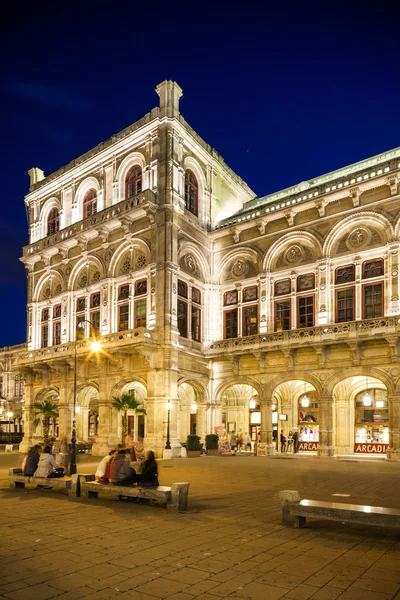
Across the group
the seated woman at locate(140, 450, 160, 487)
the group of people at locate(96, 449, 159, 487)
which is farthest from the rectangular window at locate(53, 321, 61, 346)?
the seated woman at locate(140, 450, 160, 487)

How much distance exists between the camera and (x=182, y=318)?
107 feet

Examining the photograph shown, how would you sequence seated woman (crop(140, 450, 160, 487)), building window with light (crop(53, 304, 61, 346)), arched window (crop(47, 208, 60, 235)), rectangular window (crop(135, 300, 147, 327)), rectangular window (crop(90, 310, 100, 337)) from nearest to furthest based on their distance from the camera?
seated woman (crop(140, 450, 160, 487))
rectangular window (crop(135, 300, 147, 327))
rectangular window (crop(90, 310, 100, 337))
building window with light (crop(53, 304, 61, 346))
arched window (crop(47, 208, 60, 235))

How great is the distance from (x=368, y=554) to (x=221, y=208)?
32.0 metres

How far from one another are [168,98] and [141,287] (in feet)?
39.3

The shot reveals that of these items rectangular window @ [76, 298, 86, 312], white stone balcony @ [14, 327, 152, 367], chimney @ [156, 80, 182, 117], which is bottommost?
white stone balcony @ [14, 327, 152, 367]

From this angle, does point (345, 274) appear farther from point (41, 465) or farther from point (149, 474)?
point (149, 474)

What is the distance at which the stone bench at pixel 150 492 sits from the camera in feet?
37.2

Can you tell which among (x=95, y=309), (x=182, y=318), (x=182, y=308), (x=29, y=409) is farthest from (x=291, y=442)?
(x=29, y=409)

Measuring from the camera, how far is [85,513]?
11.1 meters

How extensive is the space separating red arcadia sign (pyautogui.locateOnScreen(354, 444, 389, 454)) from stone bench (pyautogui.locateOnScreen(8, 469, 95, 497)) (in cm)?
2047

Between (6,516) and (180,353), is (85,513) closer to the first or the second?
(6,516)

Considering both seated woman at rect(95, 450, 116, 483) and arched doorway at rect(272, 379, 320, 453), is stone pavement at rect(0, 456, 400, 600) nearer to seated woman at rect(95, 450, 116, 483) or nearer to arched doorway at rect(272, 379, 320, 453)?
seated woman at rect(95, 450, 116, 483)

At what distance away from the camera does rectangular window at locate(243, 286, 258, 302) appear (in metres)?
33.3

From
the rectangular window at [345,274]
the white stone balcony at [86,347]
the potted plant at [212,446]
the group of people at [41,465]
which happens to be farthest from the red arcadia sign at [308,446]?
the group of people at [41,465]
